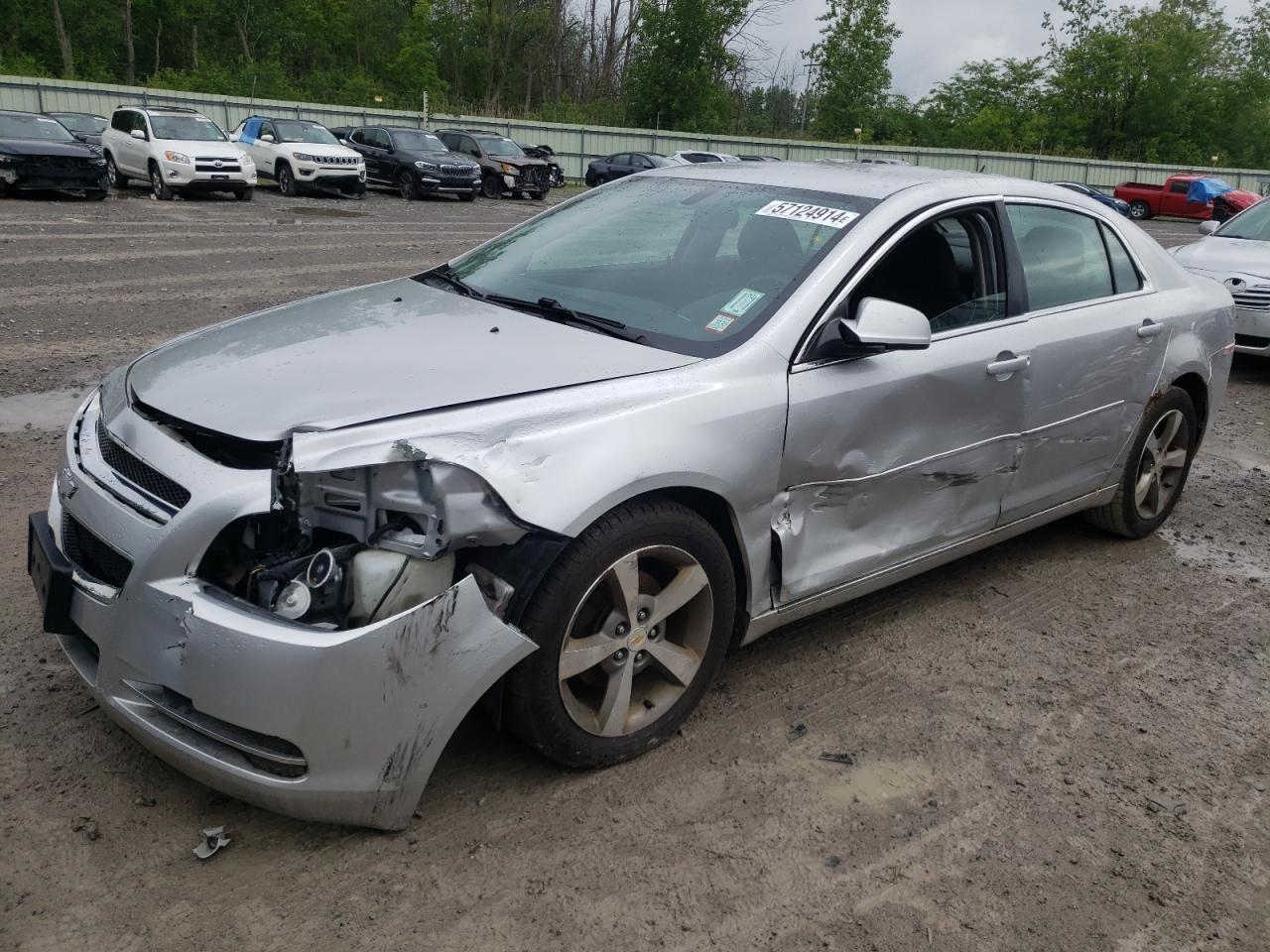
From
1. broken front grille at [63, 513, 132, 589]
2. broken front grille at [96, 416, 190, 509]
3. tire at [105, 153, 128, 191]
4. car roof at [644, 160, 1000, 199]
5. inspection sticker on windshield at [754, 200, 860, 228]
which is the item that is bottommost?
tire at [105, 153, 128, 191]

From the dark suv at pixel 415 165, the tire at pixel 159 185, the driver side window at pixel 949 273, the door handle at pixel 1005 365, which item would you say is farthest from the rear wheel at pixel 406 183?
the door handle at pixel 1005 365

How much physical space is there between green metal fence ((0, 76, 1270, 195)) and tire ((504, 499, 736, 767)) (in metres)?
28.9

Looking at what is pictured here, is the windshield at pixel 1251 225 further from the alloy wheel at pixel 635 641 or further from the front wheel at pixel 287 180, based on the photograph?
the front wheel at pixel 287 180

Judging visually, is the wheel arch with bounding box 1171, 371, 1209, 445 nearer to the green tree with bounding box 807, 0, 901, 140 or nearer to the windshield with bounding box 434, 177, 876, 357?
the windshield with bounding box 434, 177, 876, 357

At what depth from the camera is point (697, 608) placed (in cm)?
308

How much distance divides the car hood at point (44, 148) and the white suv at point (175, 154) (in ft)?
3.18

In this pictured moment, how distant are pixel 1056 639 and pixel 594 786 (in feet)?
6.71

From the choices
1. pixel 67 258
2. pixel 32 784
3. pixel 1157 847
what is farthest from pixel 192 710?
pixel 67 258

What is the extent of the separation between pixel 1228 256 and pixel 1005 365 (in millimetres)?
7213

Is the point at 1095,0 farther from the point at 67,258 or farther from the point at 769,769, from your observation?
the point at 769,769

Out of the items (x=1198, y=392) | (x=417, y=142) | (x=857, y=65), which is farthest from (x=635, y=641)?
(x=857, y=65)

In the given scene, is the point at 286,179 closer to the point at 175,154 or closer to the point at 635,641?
the point at 175,154

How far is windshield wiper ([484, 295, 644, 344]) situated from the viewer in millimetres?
3268

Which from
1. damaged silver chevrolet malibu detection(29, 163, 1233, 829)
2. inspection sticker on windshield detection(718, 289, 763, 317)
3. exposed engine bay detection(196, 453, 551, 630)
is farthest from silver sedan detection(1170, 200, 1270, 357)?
exposed engine bay detection(196, 453, 551, 630)
